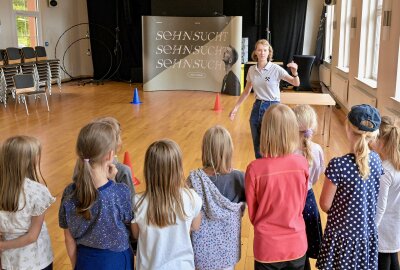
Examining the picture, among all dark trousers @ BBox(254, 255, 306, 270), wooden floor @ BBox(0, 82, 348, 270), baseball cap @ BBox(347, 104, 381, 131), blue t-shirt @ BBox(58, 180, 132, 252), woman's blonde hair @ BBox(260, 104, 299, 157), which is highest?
baseball cap @ BBox(347, 104, 381, 131)

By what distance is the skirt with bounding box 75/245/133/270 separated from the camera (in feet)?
5.97

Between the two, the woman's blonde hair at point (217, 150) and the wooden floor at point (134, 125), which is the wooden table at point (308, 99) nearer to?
the wooden floor at point (134, 125)

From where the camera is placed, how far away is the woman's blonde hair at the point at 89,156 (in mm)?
1720

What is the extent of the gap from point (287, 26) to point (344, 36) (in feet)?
9.79

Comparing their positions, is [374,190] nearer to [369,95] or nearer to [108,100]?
[369,95]

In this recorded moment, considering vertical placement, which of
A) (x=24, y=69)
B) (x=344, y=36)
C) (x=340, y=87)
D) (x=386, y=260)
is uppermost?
(x=344, y=36)

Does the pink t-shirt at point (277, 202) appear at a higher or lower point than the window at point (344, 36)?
lower

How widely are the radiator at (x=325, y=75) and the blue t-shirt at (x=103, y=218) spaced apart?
960 cm

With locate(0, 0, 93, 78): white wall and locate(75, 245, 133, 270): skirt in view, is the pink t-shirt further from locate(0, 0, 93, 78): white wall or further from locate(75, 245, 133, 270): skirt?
locate(0, 0, 93, 78): white wall

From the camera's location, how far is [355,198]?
1855 millimetres

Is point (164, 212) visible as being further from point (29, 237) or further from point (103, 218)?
point (29, 237)

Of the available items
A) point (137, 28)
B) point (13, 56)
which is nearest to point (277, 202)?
point (13, 56)

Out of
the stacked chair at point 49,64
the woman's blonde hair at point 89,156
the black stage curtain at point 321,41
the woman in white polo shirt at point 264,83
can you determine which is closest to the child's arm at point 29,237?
the woman's blonde hair at point 89,156

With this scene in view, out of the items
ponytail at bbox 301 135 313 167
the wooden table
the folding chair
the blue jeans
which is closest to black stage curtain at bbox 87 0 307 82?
the folding chair
